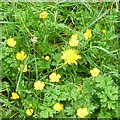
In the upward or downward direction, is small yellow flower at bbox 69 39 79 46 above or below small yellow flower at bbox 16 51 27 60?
above

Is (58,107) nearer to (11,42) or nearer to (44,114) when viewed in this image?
(44,114)

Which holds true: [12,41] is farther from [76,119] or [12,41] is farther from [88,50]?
[76,119]

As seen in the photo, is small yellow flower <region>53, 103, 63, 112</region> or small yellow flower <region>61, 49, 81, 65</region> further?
small yellow flower <region>61, 49, 81, 65</region>

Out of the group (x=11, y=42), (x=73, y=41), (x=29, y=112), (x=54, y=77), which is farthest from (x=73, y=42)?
(x=29, y=112)

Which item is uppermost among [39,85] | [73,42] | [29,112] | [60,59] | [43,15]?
[43,15]

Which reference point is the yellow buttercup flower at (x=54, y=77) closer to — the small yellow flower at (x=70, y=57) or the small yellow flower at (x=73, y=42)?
the small yellow flower at (x=70, y=57)

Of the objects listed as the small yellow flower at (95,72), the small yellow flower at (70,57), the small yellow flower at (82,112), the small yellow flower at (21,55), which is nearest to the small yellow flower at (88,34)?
the small yellow flower at (70,57)

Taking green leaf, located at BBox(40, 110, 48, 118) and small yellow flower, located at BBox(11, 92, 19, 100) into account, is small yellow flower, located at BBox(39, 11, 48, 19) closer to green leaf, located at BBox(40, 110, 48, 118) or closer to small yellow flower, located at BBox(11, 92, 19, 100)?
small yellow flower, located at BBox(11, 92, 19, 100)

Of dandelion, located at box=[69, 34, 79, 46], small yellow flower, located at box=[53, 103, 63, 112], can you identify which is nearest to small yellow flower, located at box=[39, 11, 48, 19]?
dandelion, located at box=[69, 34, 79, 46]

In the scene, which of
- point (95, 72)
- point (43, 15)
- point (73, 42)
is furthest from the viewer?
point (43, 15)
